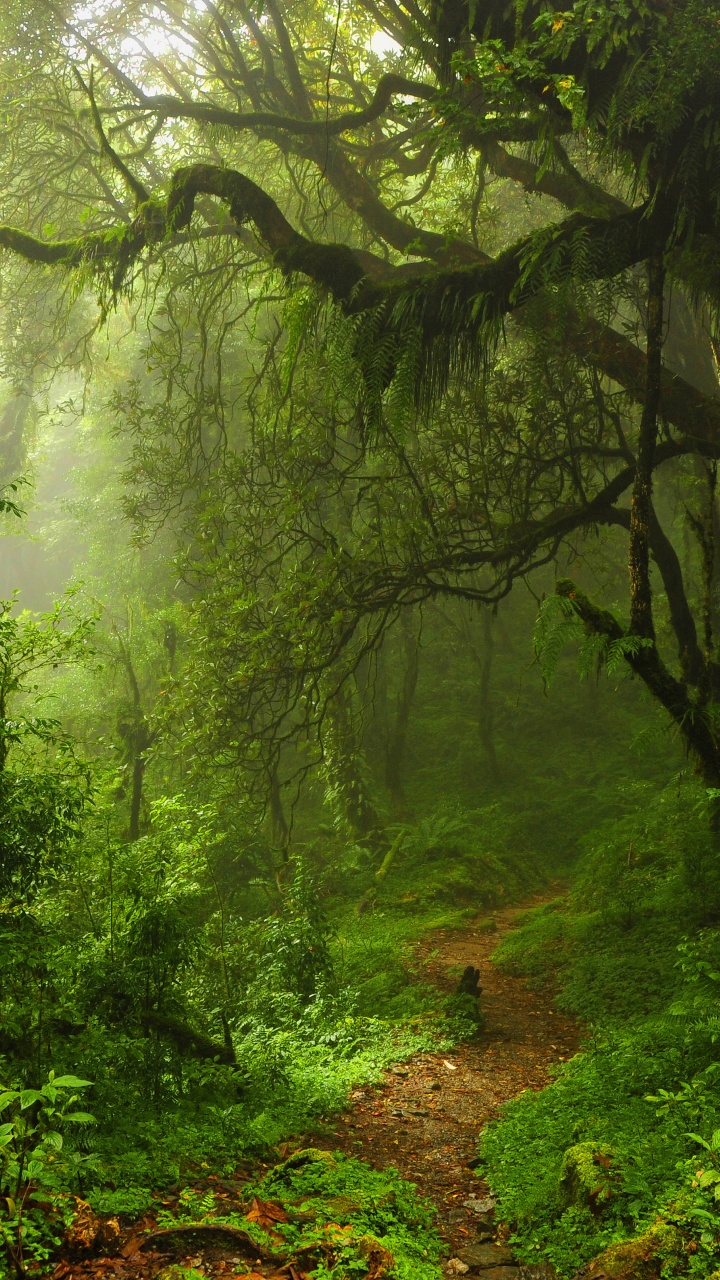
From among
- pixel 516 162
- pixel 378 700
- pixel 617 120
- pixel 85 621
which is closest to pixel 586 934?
pixel 85 621

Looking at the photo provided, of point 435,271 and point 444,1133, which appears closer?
point 444,1133

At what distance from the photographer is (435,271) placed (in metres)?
6.18

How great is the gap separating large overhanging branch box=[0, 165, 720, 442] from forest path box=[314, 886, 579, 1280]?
4907mm

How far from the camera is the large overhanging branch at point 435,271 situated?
18.9 ft

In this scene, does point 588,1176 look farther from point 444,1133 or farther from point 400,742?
point 400,742

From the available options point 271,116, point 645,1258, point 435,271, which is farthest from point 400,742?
point 645,1258

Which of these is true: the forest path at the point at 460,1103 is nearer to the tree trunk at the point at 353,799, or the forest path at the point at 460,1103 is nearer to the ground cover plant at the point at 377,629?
the ground cover plant at the point at 377,629

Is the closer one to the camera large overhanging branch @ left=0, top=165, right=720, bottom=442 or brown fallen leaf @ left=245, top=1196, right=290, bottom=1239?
brown fallen leaf @ left=245, top=1196, right=290, bottom=1239

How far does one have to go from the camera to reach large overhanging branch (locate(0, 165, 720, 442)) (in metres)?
5.75

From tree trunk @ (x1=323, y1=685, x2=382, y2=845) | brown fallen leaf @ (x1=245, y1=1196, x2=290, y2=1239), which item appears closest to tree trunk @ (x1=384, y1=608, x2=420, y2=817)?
tree trunk @ (x1=323, y1=685, x2=382, y2=845)

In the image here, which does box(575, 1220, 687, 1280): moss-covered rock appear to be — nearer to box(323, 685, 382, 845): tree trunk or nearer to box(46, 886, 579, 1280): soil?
box(46, 886, 579, 1280): soil

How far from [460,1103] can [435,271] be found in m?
5.52

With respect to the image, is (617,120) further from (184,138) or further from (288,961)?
(184,138)

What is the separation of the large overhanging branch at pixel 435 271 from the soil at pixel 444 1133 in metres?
4.92
